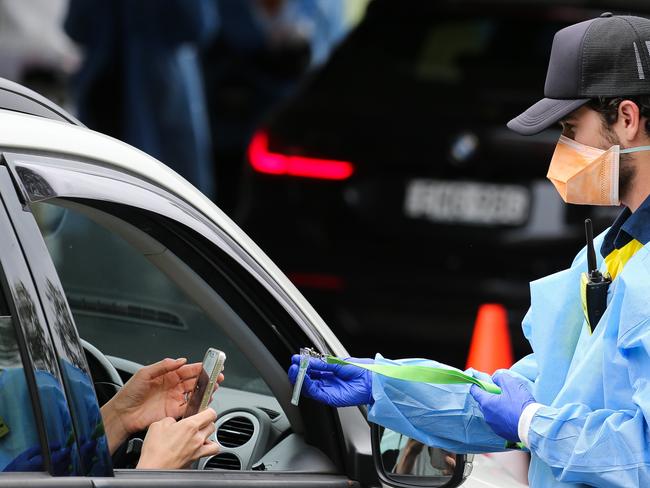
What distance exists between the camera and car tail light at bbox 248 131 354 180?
5977 millimetres

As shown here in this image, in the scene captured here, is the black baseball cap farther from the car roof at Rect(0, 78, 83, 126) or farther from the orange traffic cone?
the orange traffic cone

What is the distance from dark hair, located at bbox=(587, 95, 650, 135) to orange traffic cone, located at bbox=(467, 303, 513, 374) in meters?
2.78

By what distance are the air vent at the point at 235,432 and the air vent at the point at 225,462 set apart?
3 centimetres

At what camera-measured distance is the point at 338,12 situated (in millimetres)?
12484

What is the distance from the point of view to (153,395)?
2.81 meters

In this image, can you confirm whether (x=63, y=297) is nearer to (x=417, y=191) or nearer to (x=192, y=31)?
(x=417, y=191)

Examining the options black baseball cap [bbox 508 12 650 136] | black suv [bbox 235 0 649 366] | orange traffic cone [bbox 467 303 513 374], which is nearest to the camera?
black baseball cap [bbox 508 12 650 136]

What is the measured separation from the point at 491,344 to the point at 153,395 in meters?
2.82

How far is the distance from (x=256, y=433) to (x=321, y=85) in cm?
363

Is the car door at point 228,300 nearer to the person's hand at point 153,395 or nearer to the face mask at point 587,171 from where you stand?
the person's hand at point 153,395

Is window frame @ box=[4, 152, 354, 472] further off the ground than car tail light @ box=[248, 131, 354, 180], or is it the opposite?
window frame @ box=[4, 152, 354, 472]

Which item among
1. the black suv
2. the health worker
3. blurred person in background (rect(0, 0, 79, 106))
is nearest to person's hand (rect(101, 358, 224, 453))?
the health worker

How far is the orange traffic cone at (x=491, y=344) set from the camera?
5.41 m

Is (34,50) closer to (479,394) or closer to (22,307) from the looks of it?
(479,394)
